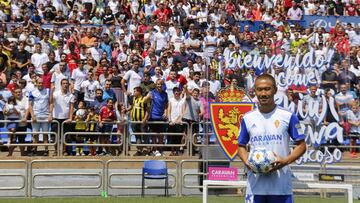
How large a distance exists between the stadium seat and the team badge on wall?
220 centimetres

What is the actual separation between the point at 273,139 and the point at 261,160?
31 centimetres

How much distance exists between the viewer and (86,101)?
23641 mm

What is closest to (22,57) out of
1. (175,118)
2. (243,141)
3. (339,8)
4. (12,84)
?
(12,84)

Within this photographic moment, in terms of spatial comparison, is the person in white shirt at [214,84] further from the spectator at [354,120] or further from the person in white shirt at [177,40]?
the person in white shirt at [177,40]

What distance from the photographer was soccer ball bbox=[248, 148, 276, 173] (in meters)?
9.39

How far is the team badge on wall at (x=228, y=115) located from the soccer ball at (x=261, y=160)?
7.46 metres

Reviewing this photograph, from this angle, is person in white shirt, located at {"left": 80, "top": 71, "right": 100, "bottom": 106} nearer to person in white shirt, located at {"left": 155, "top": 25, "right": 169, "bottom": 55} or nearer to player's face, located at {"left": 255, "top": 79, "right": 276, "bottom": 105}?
person in white shirt, located at {"left": 155, "top": 25, "right": 169, "bottom": 55}

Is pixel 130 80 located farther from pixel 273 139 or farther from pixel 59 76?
pixel 273 139

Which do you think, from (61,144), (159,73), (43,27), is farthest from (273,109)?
(43,27)

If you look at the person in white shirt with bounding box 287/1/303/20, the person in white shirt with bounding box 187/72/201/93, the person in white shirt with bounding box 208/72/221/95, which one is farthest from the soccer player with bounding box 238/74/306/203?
the person in white shirt with bounding box 287/1/303/20

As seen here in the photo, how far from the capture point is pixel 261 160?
9383mm

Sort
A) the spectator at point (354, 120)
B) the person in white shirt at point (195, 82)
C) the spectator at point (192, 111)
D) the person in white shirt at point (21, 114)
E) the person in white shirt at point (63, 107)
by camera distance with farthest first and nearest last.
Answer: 1. the person in white shirt at point (195, 82)
2. the spectator at point (192, 111)
3. the person in white shirt at point (63, 107)
4. the person in white shirt at point (21, 114)
5. the spectator at point (354, 120)

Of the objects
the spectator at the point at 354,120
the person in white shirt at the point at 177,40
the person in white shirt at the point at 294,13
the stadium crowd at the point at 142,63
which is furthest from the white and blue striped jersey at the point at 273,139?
the person in white shirt at the point at 294,13

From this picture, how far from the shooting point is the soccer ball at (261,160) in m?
9.39
